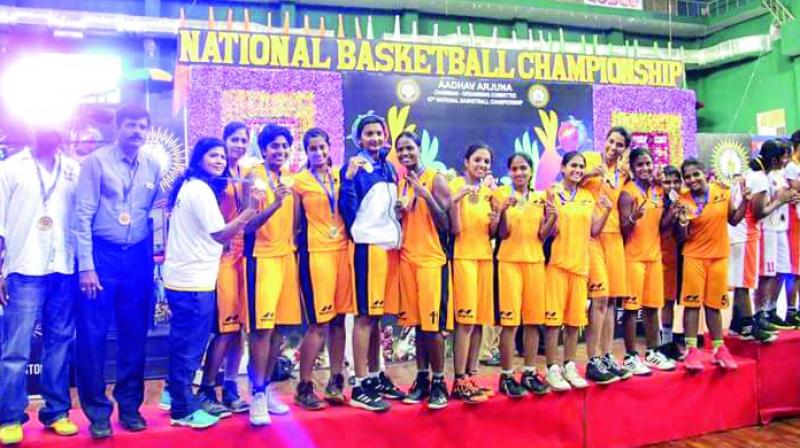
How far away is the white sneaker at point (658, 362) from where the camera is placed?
144 inches

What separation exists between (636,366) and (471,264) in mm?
1245

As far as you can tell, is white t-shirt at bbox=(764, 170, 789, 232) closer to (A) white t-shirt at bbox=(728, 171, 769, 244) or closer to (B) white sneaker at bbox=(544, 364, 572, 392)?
(A) white t-shirt at bbox=(728, 171, 769, 244)

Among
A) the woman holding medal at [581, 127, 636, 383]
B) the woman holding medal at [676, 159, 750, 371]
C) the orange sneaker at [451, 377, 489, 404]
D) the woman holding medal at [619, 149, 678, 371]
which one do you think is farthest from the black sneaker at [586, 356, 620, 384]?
the orange sneaker at [451, 377, 489, 404]

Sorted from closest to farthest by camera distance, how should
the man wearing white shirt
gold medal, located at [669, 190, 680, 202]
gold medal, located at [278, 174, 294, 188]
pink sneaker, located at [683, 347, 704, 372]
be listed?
the man wearing white shirt
gold medal, located at [278, 174, 294, 188]
pink sneaker, located at [683, 347, 704, 372]
gold medal, located at [669, 190, 680, 202]

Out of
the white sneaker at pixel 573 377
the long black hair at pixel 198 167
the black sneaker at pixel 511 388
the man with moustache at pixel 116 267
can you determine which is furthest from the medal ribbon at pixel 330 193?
the white sneaker at pixel 573 377

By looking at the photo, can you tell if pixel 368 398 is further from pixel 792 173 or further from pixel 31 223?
pixel 792 173

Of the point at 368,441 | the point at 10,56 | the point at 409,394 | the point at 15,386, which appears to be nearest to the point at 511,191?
the point at 409,394

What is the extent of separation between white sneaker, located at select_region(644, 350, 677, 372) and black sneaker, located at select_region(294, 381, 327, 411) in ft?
6.54

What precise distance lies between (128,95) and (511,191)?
5.73 m

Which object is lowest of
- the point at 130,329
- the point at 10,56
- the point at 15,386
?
the point at 15,386

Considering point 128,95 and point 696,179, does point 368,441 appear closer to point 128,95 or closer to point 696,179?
point 696,179

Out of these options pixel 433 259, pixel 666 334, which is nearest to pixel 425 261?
pixel 433 259

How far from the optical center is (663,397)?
354cm

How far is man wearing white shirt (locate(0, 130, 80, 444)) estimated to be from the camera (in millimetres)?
2504
